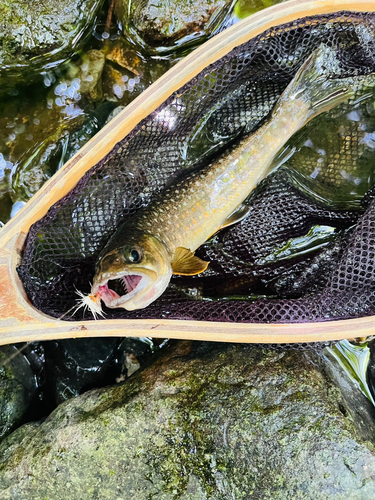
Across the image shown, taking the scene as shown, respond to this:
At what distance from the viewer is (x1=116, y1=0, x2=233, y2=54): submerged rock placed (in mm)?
2743

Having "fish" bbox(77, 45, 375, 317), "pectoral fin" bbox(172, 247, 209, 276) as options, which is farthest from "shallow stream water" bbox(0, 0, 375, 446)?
"pectoral fin" bbox(172, 247, 209, 276)

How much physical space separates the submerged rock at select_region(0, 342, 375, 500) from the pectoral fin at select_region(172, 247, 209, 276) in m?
0.55

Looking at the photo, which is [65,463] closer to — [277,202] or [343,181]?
[277,202]

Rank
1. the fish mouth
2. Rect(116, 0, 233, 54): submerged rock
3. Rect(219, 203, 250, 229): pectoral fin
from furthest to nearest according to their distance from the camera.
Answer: Rect(116, 0, 233, 54): submerged rock
Rect(219, 203, 250, 229): pectoral fin
the fish mouth

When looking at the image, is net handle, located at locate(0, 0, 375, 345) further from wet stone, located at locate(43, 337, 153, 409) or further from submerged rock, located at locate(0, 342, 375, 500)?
wet stone, located at locate(43, 337, 153, 409)

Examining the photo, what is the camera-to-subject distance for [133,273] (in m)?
2.00

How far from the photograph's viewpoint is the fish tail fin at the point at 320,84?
2.43 meters

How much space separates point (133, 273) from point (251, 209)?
111 centimetres

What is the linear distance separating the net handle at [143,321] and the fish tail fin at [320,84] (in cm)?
30

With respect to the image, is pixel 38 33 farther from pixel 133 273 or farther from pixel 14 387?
pixel 14 387

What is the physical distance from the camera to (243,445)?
203 cm

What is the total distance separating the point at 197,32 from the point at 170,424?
9.19 ft

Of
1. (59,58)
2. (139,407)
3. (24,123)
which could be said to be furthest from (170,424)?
(59,58)

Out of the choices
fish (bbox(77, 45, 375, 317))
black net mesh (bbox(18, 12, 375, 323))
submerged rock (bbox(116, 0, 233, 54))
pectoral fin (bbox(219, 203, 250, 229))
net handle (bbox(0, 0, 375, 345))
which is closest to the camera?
net handle (bbox(0, 0, 375, 345))
